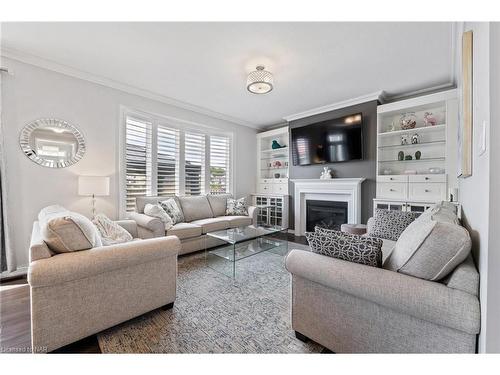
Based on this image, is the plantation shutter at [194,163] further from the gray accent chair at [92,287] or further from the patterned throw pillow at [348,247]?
the patterned throw pillow at [348,247]

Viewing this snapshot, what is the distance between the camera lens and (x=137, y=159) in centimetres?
365

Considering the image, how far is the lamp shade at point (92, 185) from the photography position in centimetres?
276

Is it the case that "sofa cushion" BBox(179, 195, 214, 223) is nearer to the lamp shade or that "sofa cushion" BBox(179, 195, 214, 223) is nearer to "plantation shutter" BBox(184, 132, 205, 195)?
"plantation shutter" BBox(184, 132, 205, 195)

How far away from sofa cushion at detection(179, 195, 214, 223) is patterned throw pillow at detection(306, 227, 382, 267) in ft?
9.43

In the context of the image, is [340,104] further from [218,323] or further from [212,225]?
[218,323]

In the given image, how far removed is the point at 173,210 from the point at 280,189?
2.58m

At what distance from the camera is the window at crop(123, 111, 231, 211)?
3602 millimetres

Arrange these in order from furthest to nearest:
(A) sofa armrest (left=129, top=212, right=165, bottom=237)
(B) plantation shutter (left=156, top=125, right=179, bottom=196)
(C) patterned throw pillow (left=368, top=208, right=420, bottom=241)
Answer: (B) plantation shutter (left=156, top=125, right=179, bottom=196), (A) sofa armrest (left=129, top=212, right=165, bottom=237), (C) patterned throw pillow (left=368, top=208, right=420, bottom=241)

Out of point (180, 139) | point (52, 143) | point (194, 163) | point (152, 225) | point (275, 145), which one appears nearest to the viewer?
point (52, 143)

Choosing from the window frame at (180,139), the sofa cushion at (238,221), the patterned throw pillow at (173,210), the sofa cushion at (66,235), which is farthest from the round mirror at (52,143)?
the sofa cushion at (238,221)

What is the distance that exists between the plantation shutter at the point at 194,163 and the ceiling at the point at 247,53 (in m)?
1.05

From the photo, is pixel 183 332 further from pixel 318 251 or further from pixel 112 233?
pixel 112 233

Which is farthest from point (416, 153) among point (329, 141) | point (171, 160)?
point (171, 160)

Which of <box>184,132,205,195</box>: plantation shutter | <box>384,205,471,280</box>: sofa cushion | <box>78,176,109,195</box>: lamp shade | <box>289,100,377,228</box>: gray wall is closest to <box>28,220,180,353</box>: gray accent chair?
<box>78,176,109,195</box>: lamp shade
